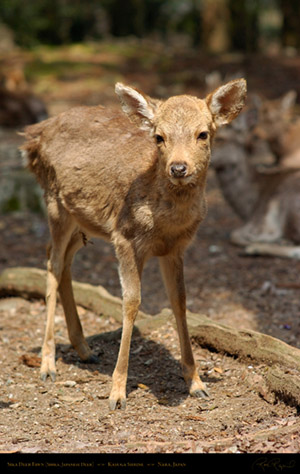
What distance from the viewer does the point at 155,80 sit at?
56.9ft

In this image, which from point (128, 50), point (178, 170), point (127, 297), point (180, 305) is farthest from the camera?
point (128, 50)

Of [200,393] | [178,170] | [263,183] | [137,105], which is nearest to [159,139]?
[137,105]

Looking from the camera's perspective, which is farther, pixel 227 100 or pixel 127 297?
pixel 127 297

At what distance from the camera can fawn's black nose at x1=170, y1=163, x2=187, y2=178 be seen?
4.09 meters

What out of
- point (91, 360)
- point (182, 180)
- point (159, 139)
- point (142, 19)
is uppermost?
point (159, 139)

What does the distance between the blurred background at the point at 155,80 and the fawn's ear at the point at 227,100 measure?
7.62 ft

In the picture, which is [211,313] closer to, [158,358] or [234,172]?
[158,358]

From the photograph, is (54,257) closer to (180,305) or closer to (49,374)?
(49,374)

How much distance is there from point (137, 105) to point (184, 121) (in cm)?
43

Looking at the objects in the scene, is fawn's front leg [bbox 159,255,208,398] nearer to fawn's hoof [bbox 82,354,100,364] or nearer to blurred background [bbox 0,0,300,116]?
fawn's hoof [bbox 82,354,100,364]

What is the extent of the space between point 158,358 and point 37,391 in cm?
105

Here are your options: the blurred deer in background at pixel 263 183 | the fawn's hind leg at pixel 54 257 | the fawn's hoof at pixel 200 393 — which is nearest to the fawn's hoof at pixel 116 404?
the fawn's hoof at pixel 200 393

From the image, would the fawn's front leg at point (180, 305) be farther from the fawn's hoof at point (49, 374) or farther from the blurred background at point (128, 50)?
the blurred background at point (128, 50)

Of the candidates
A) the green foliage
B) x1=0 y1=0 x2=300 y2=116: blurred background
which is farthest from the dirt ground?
the green foliage
